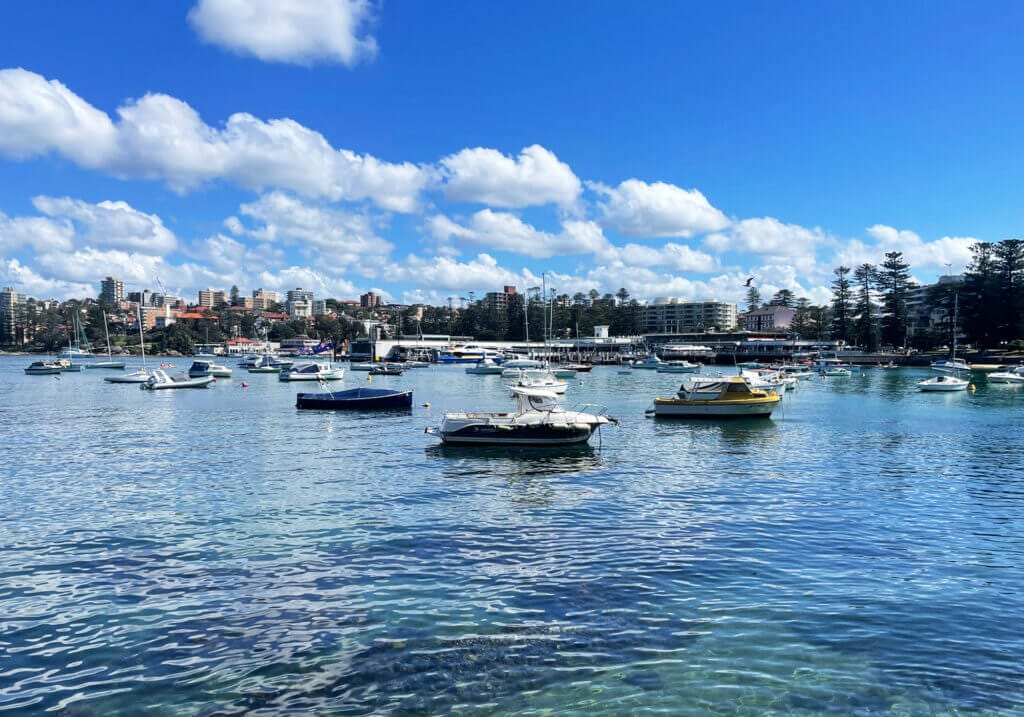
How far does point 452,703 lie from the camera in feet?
30.1

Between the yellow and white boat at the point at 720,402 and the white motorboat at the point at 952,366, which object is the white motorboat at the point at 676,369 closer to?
the white motorboat at the point at 952,366

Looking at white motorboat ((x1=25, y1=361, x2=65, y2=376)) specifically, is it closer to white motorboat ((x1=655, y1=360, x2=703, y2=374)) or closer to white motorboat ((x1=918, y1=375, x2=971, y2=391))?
white motorboat ((x1=655, y1=360, x2=703, y2=374))

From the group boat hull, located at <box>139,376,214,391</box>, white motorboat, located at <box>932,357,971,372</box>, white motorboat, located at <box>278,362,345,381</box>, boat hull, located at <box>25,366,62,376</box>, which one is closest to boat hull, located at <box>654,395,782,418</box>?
white motorboat, located at <box>278,362,345,381</box>

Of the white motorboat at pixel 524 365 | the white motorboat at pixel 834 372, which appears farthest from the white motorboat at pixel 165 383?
the white motorboat at pixel 834 372

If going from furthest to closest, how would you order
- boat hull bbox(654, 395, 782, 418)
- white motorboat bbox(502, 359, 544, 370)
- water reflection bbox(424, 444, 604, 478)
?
white motorboat bbox(502, 359, 544, 370), boat hull bbox(654, 395, 782, 418), water reflection bbox(424, 444, 604, 478)

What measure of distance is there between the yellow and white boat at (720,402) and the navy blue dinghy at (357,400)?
2188cm

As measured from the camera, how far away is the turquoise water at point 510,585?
967 cm

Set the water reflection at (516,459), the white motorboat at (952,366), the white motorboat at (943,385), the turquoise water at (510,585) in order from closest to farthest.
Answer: the turquoise water at (510,585), the water reflection at (516,459), the white motorboat at (943,385), the white motorboat at (952,366)

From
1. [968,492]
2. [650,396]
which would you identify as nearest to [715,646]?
[968,492]

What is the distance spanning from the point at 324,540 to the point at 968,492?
22.2 m

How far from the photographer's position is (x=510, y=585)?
13.7 metres

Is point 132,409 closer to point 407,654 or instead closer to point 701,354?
point 407,654

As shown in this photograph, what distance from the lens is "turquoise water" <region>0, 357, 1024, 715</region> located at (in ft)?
31.7

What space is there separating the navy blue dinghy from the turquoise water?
24170 millimetres
